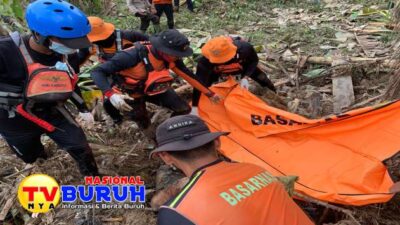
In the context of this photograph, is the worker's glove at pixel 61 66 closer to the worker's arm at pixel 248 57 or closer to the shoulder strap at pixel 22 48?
the shoulder strap at pixel 22 48

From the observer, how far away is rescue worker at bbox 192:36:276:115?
14.5 ft

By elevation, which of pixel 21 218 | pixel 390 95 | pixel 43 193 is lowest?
pixel 21 218

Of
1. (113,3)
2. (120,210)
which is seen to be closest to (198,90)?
(120,210)

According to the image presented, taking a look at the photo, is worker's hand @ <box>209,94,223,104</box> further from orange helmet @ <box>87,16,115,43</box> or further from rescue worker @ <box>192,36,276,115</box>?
orange helmet @ <box>87,16,115,43</box>

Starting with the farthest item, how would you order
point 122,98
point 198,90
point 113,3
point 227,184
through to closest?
point 113,3 < point 198,90 < point 122,98 < point 227,184

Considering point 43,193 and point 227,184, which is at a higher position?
point 227,184

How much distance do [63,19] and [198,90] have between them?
1881mm

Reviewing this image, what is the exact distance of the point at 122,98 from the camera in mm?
4008

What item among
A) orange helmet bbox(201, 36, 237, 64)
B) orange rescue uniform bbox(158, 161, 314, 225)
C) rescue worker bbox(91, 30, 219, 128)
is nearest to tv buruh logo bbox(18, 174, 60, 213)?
rescue worker bbox(91, 30, 219, 128)

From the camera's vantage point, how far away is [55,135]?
139 inches

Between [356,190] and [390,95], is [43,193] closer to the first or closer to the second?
[356,190]

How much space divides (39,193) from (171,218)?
2363 mm

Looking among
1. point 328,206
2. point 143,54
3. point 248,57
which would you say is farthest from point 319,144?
point 143,54

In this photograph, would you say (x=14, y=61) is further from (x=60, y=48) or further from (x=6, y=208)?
(x=6, y=208)
